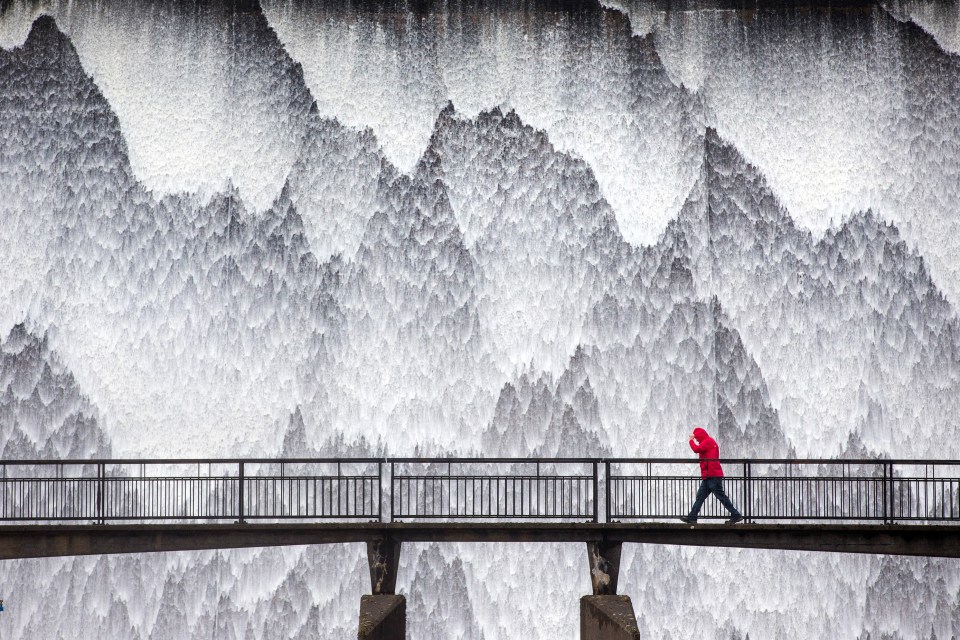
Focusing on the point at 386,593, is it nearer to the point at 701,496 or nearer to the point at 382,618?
the point at 382,618

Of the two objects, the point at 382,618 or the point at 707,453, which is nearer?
the point at 382,618

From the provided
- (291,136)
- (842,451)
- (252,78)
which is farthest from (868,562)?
(252,78)

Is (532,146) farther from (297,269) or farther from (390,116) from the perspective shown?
(297,269)

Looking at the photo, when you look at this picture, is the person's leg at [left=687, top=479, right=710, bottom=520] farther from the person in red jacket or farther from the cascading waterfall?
the cascading waterfall

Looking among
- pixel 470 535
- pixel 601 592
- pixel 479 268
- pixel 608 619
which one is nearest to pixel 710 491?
pixel 601 592

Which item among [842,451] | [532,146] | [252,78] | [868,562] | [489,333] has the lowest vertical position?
[868,562]

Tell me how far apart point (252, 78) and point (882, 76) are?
999 cm

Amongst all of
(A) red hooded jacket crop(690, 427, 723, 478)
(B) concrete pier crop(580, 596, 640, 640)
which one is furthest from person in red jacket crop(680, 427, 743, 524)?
(B) concrete pier crop(580, 596, 640, 640)

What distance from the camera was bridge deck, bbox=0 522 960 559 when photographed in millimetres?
10914

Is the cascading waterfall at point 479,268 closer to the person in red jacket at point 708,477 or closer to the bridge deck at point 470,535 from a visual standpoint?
the person in red jacket at point 708,477

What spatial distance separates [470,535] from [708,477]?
2.94m

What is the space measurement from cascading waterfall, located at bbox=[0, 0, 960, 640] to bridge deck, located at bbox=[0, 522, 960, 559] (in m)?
3.22

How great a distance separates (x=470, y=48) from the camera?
1504cm

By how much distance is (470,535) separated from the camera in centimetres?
1124
